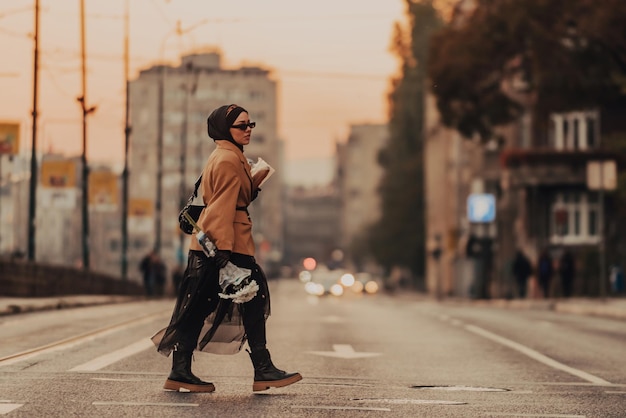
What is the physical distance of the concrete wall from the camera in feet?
114

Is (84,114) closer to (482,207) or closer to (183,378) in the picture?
(482,207)

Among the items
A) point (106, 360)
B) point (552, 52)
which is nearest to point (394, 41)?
point (552, 52)

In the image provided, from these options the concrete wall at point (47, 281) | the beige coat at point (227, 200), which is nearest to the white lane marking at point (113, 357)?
the beige coat at point (227, 200)

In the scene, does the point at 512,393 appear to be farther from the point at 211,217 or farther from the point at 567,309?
the point at 567,309

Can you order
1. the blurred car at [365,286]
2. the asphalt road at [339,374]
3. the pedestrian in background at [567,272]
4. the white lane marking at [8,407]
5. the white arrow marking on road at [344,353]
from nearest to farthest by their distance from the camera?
1. the white lane marking at [8,407]
2. the asphalt road at [339,374]
3. the white arrow marking on road at [344,353]
4. the pedestrian in background at [567,272]
5. the blurred car at [365,286]

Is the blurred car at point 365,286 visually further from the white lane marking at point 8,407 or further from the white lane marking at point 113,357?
the white lane marking at point 8,407

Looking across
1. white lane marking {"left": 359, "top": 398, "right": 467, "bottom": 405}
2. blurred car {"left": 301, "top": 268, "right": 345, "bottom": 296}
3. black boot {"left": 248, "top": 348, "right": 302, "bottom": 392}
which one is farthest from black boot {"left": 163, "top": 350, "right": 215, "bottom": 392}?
blurred car {"left": 301, "top": 268, "right": 345, "bottom": 296}

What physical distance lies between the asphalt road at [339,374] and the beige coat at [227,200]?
1.04m

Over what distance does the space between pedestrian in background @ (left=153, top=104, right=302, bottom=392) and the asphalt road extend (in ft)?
0.73

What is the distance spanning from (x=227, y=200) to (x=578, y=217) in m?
54.3

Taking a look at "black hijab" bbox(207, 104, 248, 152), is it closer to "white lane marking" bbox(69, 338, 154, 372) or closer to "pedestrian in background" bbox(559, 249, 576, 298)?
"white lane marking" bbox(69, 338, 154, 372)

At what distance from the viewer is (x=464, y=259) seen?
87938mm

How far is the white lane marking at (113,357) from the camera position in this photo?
12.3 metres

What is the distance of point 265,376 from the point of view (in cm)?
1026
